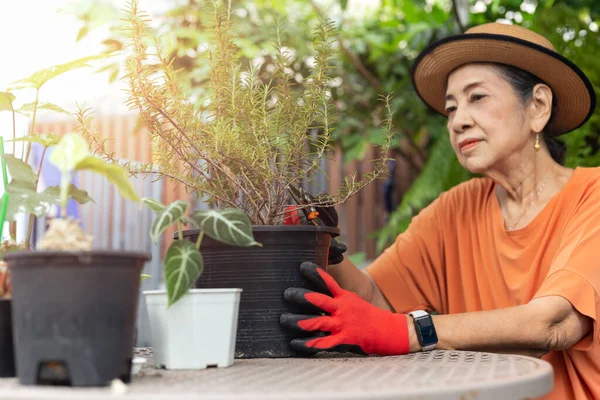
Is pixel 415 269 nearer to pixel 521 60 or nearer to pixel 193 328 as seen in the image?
pixel 521 60

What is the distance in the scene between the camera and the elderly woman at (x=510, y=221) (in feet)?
4.38

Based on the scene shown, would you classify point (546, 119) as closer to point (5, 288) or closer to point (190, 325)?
point (190, 325)

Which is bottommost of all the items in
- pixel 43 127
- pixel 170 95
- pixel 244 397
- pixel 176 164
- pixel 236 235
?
pixel 244 397

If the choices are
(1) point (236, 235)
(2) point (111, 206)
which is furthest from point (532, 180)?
(2) point (111, 206)

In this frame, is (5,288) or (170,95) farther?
(170,95)

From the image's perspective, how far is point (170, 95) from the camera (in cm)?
111

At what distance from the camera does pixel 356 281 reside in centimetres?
170

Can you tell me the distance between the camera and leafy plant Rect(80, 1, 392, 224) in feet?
3.65

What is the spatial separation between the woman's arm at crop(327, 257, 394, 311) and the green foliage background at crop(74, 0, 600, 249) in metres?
0.85

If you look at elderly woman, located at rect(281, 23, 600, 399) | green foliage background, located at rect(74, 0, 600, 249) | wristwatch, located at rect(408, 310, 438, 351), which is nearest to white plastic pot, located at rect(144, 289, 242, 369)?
wristwatch, located at rect(408, 310, 438, 351)

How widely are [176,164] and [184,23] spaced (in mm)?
2667

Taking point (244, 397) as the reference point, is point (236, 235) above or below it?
above

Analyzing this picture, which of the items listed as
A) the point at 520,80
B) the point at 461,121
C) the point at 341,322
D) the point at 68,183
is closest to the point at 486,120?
the point at 461,121

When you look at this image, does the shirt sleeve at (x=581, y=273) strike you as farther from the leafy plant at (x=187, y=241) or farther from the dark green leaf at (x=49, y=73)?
the dark green leaf at (x=49, y=73)
